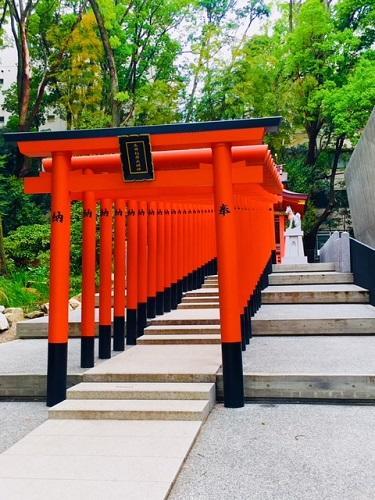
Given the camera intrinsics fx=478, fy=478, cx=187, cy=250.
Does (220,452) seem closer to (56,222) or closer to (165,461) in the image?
(165,461)

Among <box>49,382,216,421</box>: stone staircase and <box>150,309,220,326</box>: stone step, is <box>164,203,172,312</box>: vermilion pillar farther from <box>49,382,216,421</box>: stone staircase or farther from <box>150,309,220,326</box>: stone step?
<box>49,382,216,421</box>: stone staircase

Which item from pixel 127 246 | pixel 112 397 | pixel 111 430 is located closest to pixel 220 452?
pixel 111 430

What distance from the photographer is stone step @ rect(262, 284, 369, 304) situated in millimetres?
9680

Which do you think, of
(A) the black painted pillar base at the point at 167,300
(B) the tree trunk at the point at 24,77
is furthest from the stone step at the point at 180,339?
(B) the tree trunk at the point at 24,77

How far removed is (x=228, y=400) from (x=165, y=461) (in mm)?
1601

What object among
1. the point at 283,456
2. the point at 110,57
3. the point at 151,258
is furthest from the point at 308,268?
the point at 110,57

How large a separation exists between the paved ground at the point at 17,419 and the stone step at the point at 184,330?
8.99 ft

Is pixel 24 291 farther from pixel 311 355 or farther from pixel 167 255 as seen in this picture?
pixel 311 355

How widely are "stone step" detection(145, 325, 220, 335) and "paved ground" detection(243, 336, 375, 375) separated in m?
0.68

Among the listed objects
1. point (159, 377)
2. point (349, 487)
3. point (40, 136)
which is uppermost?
point (40, 136)

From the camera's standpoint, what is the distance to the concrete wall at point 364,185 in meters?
10.8

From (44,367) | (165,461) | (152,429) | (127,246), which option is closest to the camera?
(165,461)

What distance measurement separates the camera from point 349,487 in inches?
119

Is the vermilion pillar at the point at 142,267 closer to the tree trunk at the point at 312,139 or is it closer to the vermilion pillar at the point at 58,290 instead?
the vermilion pillar at the point at 58,290
